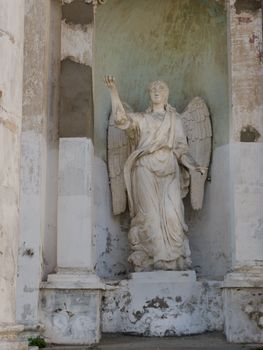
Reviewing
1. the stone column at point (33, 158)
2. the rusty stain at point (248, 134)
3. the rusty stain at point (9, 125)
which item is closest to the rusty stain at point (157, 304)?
the stone column at point (33, 158)

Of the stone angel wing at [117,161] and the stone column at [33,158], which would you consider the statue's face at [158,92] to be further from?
the stone column at [33,158]

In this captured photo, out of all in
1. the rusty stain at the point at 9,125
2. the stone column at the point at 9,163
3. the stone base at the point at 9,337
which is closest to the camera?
the stone base at the point at 9,337

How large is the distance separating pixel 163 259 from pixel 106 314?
47.3 inches

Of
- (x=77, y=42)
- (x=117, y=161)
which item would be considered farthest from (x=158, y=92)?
(x=77, y=42)

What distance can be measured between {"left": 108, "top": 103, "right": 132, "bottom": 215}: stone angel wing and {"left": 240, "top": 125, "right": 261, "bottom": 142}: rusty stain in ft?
6.08

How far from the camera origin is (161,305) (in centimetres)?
1215

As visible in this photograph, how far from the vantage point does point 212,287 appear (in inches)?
483

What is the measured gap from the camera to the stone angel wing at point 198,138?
519 inches

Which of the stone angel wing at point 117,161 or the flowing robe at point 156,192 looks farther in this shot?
the stone angel wing at point 117,161

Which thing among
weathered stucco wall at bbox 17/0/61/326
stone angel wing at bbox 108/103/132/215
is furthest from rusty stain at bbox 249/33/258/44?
weathered stucco wall at bbox 17/0/61/326

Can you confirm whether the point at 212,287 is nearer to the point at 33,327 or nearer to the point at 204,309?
the point at 204,309

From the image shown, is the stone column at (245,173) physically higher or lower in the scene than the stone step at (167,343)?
higher

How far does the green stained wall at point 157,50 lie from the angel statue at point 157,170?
0.42 meters

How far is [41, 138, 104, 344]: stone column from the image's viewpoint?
11508 mm
